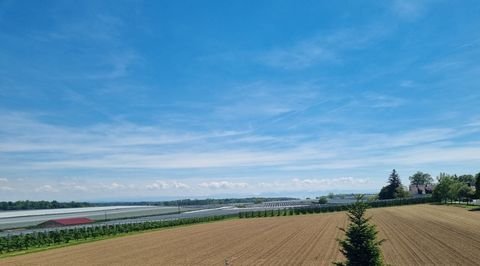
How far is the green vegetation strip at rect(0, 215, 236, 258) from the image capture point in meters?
55.4

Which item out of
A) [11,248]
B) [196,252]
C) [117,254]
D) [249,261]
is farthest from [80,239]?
[249,261]

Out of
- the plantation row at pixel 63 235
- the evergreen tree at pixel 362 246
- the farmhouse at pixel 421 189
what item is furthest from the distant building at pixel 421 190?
Result: the evergreen tree at pixel 362 246

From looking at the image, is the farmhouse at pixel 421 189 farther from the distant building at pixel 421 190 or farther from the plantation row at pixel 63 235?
the plantation row at pixel 63 235

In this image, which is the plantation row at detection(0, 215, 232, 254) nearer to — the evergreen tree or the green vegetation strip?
the green vegetation strip

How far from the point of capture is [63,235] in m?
65.9

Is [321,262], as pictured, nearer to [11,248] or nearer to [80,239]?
[11,248]

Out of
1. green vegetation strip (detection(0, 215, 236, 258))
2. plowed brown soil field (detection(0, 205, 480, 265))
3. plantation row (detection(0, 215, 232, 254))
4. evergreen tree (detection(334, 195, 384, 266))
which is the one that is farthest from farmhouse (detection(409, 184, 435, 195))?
evergreen tree (detection(334, 195, 384, 266))

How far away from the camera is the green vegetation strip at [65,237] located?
5541cm

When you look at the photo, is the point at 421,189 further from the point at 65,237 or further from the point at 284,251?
the point at 284,251

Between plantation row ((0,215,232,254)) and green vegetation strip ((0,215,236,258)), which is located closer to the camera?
green vegetation strip ((0,215,236,258))

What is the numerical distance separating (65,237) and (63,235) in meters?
0.60

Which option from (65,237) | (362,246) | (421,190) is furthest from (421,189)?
(362,246)

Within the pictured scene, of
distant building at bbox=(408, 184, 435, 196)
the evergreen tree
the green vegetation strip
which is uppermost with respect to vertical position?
distant building at bbox=(408, 184, 435, 196)

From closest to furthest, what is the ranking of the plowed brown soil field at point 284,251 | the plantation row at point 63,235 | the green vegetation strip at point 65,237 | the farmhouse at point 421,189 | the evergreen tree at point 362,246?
the evergreen tree at point 362,246, the plowed brown soil field at point 284,251, the green vegetation strip at point 65,237, the plantation row at point 63,235, the farmhouse at point 421,189
